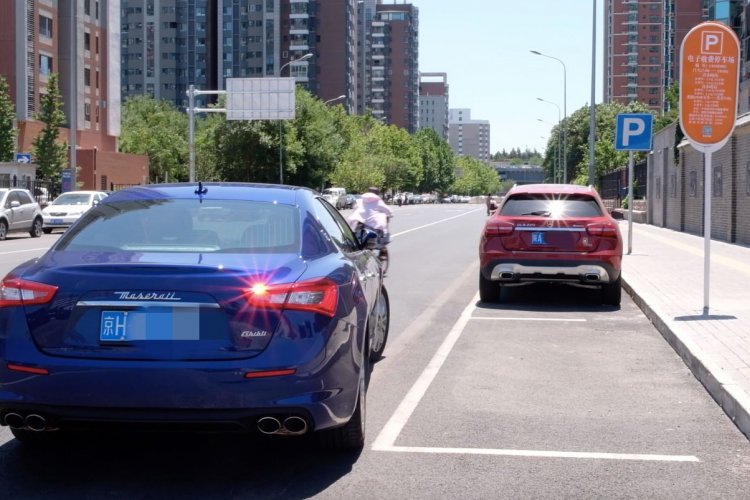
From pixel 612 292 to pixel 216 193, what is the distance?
8125 mm

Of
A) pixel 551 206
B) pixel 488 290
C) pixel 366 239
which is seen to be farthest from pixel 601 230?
pixel 366 239

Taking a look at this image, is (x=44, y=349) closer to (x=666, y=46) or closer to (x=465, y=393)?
(x=465, y=393)

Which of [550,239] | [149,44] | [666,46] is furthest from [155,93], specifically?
[550,239]

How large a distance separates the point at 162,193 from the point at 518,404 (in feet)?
9.48

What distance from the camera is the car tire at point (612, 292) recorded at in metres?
12.8

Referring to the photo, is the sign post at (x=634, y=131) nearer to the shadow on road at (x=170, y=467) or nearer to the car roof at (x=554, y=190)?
the car roof at (x=554, y=190)

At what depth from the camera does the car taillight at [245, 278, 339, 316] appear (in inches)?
187

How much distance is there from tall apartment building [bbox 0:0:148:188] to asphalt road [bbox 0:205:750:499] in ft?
182

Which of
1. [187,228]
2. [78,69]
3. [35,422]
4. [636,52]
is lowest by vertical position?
[35,422]

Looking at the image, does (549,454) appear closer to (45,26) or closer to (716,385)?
(716,385)

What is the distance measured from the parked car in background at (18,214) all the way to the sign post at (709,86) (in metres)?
24.4

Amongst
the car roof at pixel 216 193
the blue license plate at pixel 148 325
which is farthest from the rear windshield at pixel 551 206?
the blue license plate at pixel 148 325

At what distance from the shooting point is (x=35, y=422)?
189 inches

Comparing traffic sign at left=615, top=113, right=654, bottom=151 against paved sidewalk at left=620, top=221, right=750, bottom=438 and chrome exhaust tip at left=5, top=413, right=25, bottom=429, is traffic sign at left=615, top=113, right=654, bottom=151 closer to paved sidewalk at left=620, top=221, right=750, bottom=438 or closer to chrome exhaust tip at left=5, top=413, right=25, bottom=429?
paved sidewalk at left=620, top=221, right=750, bottom=438
